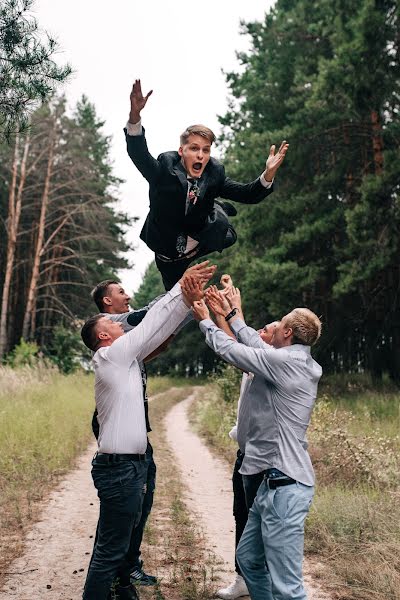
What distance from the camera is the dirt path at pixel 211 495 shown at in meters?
5.82

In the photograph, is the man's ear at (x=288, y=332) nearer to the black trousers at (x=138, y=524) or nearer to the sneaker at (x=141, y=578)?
the black trousers at (x=138, y=524)

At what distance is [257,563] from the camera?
3.95 m

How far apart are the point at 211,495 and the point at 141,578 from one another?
3.86 metres

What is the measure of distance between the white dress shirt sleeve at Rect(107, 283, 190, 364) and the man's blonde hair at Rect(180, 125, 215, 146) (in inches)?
35.6

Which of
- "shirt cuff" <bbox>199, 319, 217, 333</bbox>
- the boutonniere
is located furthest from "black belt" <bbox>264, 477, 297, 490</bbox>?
the boutonniere

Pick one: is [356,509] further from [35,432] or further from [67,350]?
[67,350]

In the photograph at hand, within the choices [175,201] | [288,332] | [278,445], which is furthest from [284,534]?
[175,201]

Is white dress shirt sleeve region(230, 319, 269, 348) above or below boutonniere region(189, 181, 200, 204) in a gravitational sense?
below

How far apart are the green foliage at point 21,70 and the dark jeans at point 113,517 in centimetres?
379

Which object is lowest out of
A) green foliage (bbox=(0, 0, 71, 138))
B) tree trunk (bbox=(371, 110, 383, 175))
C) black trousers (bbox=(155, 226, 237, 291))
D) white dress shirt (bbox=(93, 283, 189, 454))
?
white dress shirt (bbox=(93, 283, 189, 454))

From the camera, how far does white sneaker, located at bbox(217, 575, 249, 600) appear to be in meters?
4.95

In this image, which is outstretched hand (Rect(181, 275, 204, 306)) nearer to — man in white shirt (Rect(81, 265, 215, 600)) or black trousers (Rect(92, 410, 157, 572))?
man in white shirt (Rect(81, 265, 215, 600))

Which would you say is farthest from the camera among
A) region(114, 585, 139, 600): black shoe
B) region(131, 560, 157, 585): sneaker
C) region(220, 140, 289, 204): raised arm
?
region(131, 560, 157, 585): sneaker

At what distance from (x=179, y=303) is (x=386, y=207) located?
13572 millimetres
